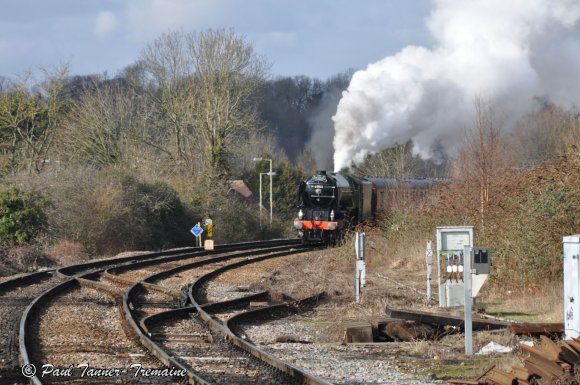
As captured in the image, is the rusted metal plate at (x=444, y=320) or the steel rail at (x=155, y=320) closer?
the steel rail at (x=155, y=320)

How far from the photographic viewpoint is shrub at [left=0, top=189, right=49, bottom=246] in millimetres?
30047

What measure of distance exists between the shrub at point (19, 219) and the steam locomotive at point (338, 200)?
31.6 ft

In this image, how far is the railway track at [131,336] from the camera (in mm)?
8609

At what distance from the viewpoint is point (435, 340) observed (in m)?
10.8

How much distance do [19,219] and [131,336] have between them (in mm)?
20647

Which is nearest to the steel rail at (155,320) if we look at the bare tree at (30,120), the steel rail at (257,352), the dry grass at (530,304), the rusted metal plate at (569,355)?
the steel rail at (257,352)

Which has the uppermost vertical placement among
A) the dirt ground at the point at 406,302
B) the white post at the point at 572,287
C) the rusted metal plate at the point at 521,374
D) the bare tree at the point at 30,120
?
the bare tree at the point at 30,120

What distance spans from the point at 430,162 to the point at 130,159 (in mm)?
16386

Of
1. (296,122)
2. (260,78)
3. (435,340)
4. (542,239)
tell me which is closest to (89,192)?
(260,78)

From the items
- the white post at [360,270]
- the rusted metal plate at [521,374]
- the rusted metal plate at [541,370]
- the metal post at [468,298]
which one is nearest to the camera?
the rusted metal plate at [541,370]

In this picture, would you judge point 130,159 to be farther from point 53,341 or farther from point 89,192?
point 53,341

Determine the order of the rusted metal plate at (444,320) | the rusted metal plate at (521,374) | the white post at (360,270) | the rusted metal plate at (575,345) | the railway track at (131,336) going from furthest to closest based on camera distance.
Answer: the white post at (360,270) < the rusted metal plate at (444,320) < the railway track at (131,336) < the rusted metal plate at (575,345) < the rusted metal plate at (521,374)

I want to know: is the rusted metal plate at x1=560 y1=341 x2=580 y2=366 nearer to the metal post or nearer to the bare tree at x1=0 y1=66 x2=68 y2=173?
the metal post

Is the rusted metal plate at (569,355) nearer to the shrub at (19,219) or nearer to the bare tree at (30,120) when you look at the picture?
the shrub at (19,219)
